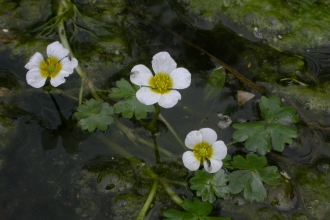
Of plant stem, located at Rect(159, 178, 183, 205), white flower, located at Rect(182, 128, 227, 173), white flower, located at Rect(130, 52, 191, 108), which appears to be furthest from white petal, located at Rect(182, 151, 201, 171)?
white flower, located at Rect(130, 52, 191, 108)

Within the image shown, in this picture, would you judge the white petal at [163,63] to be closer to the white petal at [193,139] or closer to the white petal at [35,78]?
the white petal at [193,139]

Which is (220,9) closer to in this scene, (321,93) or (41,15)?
(321,93)

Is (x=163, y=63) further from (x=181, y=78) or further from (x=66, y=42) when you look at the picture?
(x=66, y=42)

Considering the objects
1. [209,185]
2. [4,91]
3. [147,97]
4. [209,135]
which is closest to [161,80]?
[147,97]

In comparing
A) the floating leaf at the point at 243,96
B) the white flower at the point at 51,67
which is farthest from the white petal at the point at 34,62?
the floating leaf at the point at 243,96

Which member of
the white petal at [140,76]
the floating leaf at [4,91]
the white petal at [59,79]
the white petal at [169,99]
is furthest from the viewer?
the floating leaf at [4,91]

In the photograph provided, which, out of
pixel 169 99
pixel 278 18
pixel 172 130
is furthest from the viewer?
pixel 278 18
